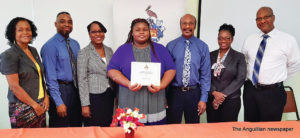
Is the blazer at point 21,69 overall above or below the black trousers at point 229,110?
above

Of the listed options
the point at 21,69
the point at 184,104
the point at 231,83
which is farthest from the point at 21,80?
the point at 231,83

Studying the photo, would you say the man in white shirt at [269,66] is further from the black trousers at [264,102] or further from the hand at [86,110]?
the hand at [86,110]

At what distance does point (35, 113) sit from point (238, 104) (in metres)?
2.09

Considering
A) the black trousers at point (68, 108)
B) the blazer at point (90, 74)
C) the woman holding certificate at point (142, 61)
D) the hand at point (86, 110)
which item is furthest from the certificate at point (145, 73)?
the black trousers at point (68, 108)

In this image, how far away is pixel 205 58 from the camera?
234cm

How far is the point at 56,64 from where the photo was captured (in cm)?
222

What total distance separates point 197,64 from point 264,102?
2.90ft

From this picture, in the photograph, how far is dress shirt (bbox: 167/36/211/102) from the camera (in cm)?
230

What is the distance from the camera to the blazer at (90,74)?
2205mm

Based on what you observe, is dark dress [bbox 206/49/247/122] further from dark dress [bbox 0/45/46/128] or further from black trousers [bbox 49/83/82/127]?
dark dress [bbox 0/45/46/128]

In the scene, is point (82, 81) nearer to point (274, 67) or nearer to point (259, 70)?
point (259, 70)

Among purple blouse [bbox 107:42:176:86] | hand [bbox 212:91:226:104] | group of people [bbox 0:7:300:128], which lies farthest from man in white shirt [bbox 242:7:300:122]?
purple blouse [bbox 107:42:176:86]

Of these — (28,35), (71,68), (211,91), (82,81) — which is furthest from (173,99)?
(28,35)

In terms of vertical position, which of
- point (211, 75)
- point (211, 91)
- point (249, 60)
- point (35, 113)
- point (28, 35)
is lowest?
point (35, 113)
